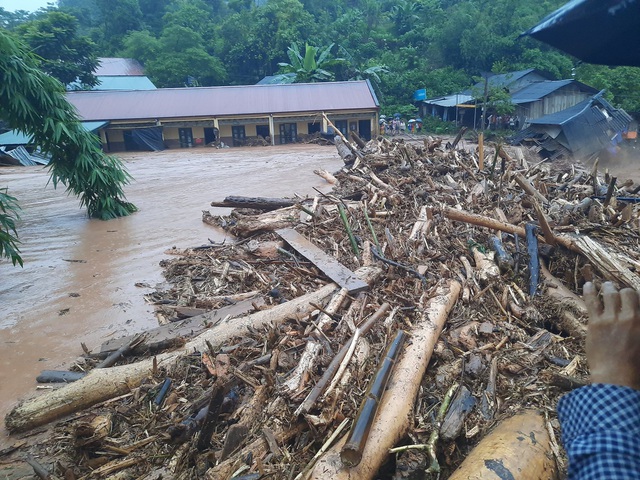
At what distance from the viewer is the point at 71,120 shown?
11180mm

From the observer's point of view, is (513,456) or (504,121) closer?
(513,456)

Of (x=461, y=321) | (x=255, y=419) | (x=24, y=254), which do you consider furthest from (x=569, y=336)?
(x=24, y=254)

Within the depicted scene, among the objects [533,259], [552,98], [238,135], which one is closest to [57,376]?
[533,259]

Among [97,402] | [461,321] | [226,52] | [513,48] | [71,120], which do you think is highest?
[226,52]

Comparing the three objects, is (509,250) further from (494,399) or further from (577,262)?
(494,399)

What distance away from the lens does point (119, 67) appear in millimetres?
43875

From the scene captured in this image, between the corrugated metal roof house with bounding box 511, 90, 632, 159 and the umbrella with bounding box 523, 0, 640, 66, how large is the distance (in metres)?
19.8

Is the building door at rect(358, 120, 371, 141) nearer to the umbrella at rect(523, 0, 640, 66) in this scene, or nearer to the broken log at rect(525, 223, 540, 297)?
the broken log at rect(525, 223, 540, 297)

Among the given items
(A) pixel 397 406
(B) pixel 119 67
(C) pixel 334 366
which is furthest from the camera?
(B) pixel 119 67

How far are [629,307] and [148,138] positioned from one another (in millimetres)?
31842

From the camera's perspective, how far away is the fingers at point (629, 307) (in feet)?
4.30

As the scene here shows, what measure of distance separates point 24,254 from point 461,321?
975 cm

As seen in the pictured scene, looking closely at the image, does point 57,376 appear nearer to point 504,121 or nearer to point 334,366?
point 334,366

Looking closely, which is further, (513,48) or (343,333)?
(513,48)
